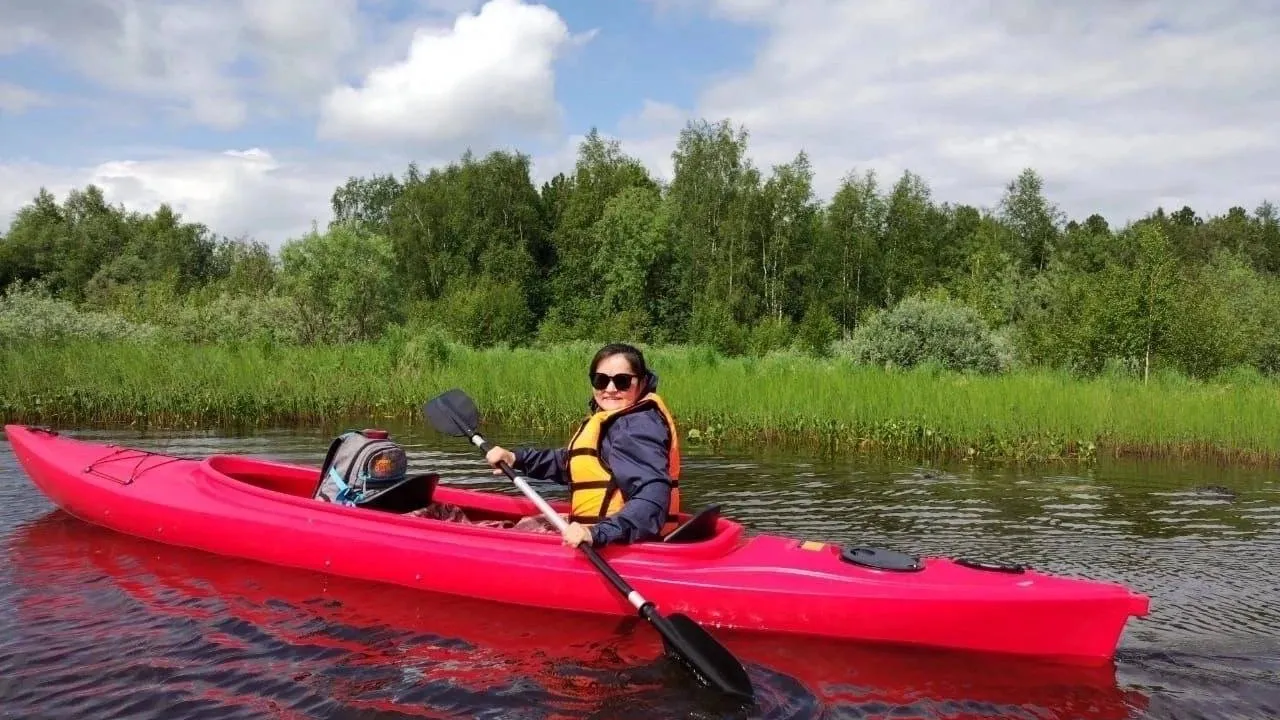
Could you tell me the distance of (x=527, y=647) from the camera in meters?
3.87

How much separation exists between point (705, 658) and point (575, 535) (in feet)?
2.79

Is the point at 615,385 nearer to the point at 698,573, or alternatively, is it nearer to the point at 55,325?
the point at 698,573

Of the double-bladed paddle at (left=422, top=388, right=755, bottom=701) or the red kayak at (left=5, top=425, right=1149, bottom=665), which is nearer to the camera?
the double-bladed paddle at (left=422, top=388, right=755, bottom=701)

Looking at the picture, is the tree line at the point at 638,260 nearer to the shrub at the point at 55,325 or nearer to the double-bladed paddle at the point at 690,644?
the shrub at the point at 55,325

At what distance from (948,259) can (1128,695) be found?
36.3 m

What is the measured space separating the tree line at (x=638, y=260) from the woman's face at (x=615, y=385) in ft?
57.3

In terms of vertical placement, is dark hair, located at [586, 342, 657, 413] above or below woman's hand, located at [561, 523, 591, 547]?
above

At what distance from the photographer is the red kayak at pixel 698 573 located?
12.2 ft

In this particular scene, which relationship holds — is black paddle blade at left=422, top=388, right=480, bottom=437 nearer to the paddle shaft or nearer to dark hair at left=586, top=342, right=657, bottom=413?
the paddle shaft

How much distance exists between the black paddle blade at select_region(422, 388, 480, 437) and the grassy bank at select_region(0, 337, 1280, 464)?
4.72 meters

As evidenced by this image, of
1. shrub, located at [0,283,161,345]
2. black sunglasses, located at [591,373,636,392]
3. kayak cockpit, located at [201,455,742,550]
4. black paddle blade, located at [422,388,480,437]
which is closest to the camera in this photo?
kayak cockpit, located at [201,455,742,550]

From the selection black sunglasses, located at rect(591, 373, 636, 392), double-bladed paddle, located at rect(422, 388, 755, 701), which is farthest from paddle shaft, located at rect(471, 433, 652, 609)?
black sunglasses, located at rect(591, 373, 636, 392)

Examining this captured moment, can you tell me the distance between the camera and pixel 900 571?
13.0 ft

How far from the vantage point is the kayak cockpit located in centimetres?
426
